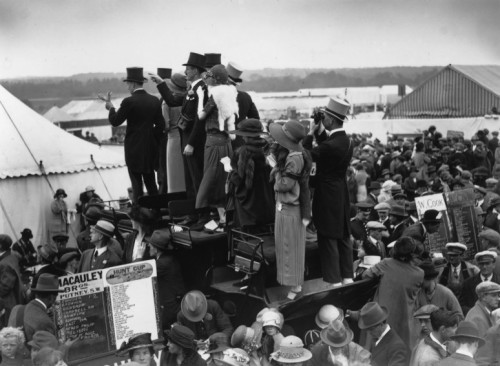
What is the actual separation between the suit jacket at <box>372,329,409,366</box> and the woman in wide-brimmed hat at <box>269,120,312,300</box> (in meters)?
1.16

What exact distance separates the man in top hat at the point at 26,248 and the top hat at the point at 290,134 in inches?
192

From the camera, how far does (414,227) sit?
317 inches

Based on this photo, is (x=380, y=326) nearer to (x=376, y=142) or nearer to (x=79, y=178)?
(x=79, y=178)

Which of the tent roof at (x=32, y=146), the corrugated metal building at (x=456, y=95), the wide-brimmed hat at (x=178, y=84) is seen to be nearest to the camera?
the wide-brimmed hat at (x=178, y=84)

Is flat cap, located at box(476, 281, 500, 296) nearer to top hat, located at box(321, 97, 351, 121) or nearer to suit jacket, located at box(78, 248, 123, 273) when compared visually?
top hat, located at box(321, 97, 351, 121)

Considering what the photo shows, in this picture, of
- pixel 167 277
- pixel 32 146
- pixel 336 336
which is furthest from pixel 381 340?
pixel 32 146

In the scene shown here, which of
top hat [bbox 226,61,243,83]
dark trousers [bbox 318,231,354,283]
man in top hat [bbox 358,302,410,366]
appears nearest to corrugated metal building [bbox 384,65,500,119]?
top hat [bbox 226,61,243,83]

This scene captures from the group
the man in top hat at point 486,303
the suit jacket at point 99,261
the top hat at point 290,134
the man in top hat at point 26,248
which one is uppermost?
the top hat at point 290,134

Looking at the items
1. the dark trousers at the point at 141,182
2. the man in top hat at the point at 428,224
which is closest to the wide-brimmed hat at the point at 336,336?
the man in top hat at the point at 428,224

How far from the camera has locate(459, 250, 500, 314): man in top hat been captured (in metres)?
7.25

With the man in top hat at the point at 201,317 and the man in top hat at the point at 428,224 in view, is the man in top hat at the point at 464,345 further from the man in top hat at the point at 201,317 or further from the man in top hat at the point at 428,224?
the man in top hat at the point at 428,224

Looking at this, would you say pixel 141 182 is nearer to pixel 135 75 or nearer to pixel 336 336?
pixel 135 75

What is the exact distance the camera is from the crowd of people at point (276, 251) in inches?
220

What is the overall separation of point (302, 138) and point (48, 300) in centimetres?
248
